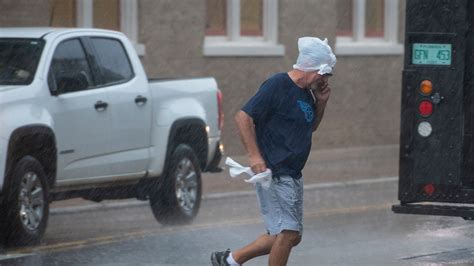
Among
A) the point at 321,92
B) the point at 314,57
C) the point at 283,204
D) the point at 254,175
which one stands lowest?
the point at 283,204

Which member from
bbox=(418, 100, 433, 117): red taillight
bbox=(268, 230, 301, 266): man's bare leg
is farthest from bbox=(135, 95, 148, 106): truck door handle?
bbox=(268, 230, 301, 266): man's bare leg

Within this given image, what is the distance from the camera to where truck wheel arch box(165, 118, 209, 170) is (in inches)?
555

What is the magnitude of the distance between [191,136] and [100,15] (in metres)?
6.50

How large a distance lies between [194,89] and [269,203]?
5944mm

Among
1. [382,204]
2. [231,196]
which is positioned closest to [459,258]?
[382,204]

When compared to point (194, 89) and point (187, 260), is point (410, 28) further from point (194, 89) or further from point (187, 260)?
point (194, 89)

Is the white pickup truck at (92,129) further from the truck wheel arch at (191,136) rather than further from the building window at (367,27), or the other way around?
the building window at (367,27)

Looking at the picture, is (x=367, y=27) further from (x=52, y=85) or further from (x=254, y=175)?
(x=254, y=175)

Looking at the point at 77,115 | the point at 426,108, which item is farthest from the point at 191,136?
the point at 426,108

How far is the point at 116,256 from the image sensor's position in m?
11.3

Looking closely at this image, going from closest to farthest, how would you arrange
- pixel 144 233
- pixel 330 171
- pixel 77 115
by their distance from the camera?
pixel 77 115 < pixel 144 233 < pixel 330 171

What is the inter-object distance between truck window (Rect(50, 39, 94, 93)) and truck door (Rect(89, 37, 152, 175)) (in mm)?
276

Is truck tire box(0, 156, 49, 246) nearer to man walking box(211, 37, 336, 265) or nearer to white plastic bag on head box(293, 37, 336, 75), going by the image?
man walking box(211, 37, 336, 265)

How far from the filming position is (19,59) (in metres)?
12.6
